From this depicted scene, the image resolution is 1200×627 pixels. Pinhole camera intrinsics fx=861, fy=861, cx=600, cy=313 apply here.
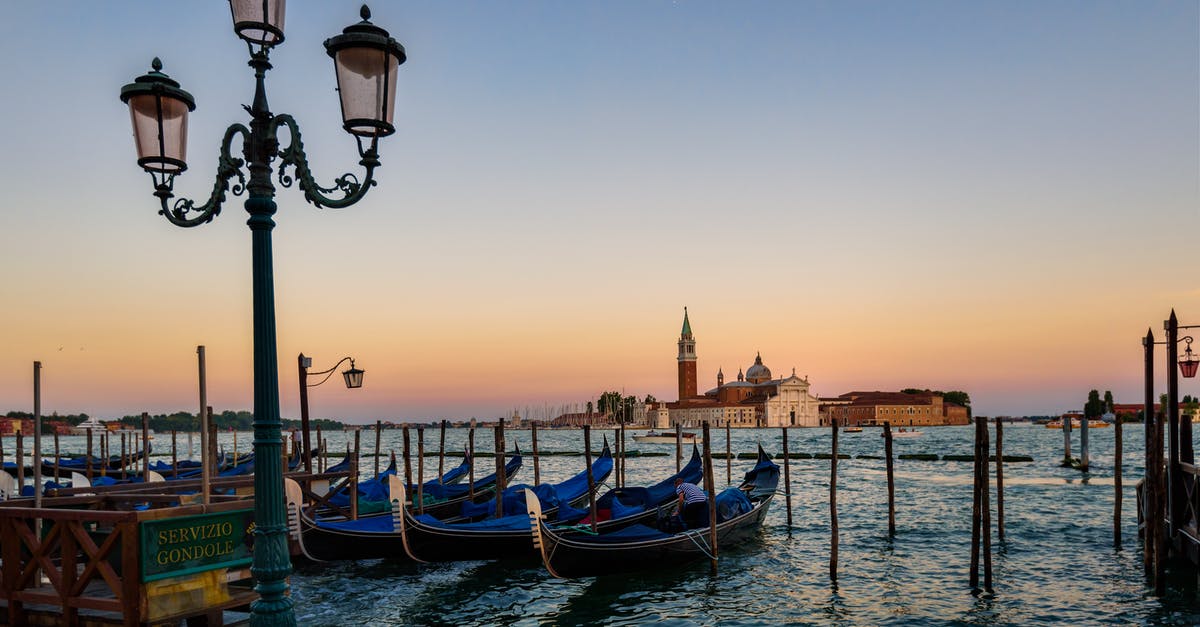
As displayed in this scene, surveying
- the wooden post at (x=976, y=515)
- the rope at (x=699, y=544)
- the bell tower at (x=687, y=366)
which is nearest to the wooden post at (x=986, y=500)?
the wooden post at (x=976, y=515)

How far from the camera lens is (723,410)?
110 m

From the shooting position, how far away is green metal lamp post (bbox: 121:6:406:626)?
3402mm

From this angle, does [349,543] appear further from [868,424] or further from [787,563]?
[868,424]

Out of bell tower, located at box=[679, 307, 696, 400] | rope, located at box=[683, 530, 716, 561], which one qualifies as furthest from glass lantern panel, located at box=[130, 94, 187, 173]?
bell tower, located at box=[679, 307, 696, 400]

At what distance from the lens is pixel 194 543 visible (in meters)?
5.04

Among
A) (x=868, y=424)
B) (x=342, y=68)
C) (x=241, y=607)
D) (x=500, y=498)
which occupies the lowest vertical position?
(x=868, y=424)

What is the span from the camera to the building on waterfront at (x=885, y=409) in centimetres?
11050

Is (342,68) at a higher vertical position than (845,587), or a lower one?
higher

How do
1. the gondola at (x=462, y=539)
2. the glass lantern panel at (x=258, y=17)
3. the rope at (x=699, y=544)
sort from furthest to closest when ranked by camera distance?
the rope at (x=699, y=544) → the gondola at (x=462, y=539) → the glass lantern panel at (x=258, y=17)

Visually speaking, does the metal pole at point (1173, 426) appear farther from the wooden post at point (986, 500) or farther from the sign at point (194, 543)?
the sign at point (194, 543)

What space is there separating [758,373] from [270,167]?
125926 millimetres

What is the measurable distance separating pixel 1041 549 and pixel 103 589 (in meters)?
13.7

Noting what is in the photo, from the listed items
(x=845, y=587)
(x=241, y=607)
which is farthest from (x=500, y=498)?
(x=241, y=607)

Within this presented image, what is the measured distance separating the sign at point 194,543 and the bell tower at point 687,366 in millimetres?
113267
